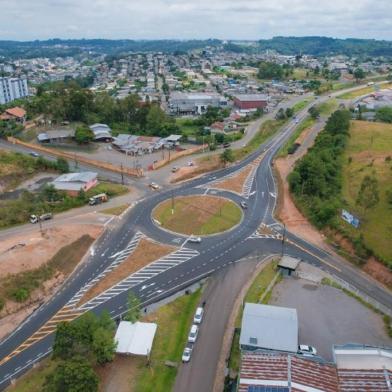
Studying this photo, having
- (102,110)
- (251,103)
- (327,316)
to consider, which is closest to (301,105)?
(251,103)

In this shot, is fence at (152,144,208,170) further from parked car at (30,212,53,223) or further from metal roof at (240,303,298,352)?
metal roof at (240,303,298,352)

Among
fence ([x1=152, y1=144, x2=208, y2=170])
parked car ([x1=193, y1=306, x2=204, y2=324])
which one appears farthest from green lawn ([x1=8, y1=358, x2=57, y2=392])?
fence ([x1=152, y1=144, x2=208, y2=170])

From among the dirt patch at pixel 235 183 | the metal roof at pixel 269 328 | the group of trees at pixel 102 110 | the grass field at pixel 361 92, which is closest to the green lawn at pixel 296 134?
the dirt patch at pixel 235 183

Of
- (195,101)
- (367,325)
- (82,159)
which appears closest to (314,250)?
(367,325)

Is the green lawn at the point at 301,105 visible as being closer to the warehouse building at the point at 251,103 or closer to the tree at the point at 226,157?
→ the warehouse building at the point at 251,103

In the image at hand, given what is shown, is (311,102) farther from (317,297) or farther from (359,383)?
(359,383)

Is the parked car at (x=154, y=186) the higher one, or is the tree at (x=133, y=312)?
the tree at (x=133, y=312)

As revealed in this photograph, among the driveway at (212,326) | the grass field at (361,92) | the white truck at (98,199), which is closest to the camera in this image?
the driveway at (212,326)
